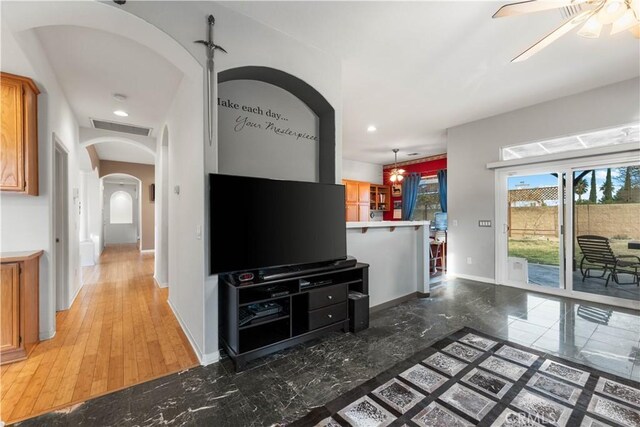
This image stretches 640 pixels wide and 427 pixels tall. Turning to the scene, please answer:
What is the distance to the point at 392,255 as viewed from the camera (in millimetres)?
3824

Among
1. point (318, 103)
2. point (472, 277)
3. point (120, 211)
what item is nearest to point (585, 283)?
point (472, 277)

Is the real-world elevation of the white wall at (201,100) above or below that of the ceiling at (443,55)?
below

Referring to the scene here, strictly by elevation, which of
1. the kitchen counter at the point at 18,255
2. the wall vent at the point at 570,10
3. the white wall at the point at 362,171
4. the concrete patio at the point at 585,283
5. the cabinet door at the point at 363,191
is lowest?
the concrete patio at the point at 585,283

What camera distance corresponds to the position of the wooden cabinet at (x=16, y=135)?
7.89ft

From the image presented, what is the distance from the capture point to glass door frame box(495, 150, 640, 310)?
379cm

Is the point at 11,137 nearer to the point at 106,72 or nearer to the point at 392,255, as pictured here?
the point at 106,72

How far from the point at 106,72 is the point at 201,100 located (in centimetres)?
171

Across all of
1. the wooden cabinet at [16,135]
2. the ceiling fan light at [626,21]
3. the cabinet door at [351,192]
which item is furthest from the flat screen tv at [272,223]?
the cabinet door at [351,192]

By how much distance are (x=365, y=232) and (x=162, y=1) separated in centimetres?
296

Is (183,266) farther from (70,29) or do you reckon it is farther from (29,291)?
(70,29)

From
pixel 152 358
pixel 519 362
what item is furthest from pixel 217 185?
pixel 519 362

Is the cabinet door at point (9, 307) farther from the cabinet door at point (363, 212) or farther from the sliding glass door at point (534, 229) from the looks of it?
the cabinet door at point (363, 212)

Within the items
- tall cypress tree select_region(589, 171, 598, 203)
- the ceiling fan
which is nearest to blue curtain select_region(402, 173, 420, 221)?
tall cypress tree select_region(589, 171, 598, 203)

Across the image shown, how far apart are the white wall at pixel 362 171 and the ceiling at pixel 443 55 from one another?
143 inches
